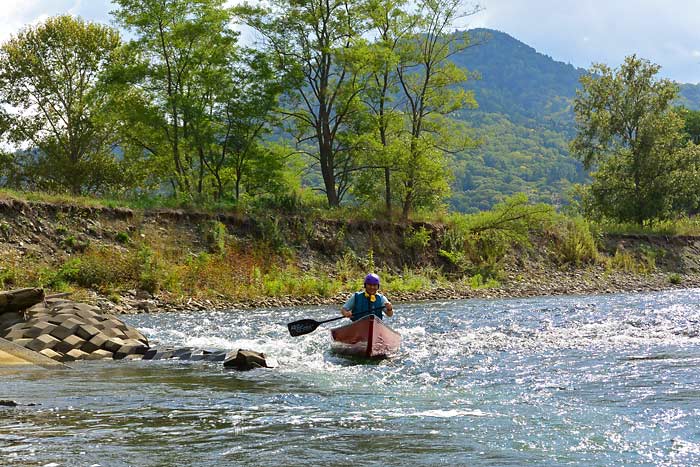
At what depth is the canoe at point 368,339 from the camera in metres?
12.7

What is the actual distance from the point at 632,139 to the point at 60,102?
3372cm

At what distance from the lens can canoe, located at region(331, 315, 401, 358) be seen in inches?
500

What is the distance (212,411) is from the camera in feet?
26.3

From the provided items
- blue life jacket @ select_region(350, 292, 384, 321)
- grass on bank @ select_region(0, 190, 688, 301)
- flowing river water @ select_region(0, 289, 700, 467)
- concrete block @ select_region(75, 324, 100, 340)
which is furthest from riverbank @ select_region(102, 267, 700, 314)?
blue life jacket @ select_region(350, 292, 384, 321)

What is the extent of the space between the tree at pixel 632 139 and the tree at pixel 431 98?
13209mm

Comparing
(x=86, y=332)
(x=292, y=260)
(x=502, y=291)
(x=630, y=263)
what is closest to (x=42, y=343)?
(x=86, y=332)

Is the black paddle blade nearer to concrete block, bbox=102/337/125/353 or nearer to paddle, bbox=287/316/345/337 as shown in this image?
paddle, bbox=287/316/345/337

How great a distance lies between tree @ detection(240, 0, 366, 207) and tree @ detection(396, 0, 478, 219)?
8.59 ft

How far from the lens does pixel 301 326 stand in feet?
48.9

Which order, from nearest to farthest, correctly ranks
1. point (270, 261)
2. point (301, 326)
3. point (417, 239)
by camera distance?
point (301, 326) → point (270, 261) → point (417, 239)

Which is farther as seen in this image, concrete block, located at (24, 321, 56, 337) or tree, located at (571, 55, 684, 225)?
tree, located at (571, 55, 684, 225)

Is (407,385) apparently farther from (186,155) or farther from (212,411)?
(186,155)

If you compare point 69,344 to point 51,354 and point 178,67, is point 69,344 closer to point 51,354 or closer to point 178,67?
point 51,354

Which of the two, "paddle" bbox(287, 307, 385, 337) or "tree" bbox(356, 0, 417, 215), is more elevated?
"tree" bbox(356, 0, 417, 215)
